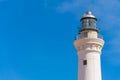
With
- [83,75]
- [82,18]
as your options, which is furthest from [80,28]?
[83,75]

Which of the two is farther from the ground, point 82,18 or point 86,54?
point 82,18

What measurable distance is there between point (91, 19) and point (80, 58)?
3697mm

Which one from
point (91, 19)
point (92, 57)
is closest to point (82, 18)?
point (91, 19)

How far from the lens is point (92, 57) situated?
48.0m

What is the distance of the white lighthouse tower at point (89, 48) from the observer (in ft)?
157

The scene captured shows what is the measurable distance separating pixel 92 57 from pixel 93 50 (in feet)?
2.12

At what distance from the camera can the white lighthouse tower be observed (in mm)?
47781

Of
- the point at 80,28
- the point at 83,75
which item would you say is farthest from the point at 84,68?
the point at 80,28

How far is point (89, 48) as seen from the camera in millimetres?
48375

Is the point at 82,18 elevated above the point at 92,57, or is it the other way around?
the point at 82,18

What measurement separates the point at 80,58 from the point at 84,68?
3.28ft

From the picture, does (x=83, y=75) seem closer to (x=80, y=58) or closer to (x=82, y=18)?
(x=80, y=58)

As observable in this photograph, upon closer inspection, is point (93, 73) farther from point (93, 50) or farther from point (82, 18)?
point (82, 18)

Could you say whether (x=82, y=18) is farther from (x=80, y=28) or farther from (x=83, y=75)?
(x=83, y=75)
